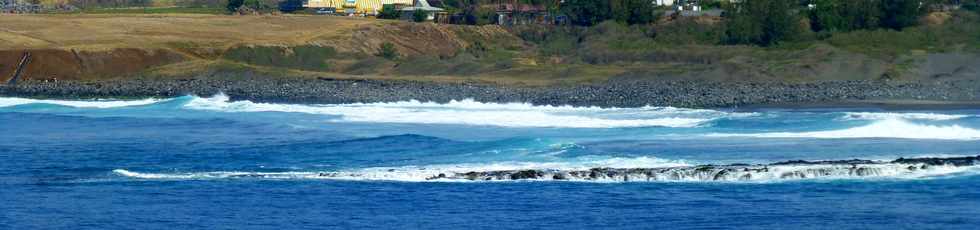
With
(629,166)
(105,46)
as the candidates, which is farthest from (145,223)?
(105,46)

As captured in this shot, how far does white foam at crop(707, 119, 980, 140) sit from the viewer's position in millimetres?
31219

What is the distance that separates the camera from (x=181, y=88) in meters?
50.4

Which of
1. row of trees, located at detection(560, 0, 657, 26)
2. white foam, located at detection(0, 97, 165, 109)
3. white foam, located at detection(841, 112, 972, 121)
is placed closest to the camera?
white foam, located at detection(841, 112, 972, 121)

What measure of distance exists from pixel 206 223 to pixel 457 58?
33.4 m

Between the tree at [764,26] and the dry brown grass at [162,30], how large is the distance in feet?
50.4

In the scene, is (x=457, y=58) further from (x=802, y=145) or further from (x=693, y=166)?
(x=693, y=166)

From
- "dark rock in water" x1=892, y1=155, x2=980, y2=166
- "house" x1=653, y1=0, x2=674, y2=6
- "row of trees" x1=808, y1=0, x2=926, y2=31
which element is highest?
"row of trees" x1=808, y1=0, x2=926, y2=31

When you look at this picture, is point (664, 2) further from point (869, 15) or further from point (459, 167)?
point (459, 167)

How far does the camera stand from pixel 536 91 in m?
45.0

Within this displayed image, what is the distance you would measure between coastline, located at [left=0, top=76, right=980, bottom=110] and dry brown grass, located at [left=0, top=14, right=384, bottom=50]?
4876 millimetres

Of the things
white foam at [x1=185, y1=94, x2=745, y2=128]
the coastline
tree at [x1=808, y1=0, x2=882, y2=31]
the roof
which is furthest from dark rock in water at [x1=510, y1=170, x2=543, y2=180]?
the roof

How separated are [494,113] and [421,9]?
105ft

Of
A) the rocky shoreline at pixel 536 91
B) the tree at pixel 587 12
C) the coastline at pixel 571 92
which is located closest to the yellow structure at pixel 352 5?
the tree at pixel 587 12

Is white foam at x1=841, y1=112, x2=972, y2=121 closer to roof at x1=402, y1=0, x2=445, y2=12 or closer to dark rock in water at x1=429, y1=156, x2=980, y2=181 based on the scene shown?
dark rock in water at x1=429, y1=156, x2=980, y2=181
